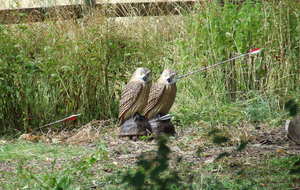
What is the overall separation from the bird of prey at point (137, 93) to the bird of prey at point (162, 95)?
0.37ft

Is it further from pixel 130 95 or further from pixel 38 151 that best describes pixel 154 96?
pixel 38 151

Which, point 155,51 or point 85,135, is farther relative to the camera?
point 155,51

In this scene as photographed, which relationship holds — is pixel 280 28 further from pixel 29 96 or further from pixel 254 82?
pixel 29 96

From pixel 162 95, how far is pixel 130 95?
0.30 m

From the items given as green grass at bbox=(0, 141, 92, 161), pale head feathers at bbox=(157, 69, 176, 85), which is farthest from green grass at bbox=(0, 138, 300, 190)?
pale head feathers at bbox=(157, 69, 176, 85)

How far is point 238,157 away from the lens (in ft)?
14.7

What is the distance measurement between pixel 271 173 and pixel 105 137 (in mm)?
2114

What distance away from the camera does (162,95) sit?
17.4 ft

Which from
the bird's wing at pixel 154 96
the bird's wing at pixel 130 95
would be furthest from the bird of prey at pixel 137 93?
the bird's wing at pixel 154 96

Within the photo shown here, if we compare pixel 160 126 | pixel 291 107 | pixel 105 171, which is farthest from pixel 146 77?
pixel 291 107

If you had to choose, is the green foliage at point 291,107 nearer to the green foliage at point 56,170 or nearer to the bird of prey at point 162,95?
the green foliage at point 56,170

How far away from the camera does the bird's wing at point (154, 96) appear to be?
5.30 metres

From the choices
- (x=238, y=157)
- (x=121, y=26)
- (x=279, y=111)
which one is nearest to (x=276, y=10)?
(x=279, y=111)

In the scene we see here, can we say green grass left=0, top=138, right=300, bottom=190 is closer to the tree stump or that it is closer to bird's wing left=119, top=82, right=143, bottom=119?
bird's wing left=119, top=82, right=143, bottom=119
